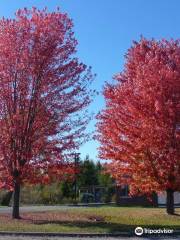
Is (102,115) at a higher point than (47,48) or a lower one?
lower

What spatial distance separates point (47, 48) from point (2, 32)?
7.22ft

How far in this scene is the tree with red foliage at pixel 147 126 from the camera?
24625mm

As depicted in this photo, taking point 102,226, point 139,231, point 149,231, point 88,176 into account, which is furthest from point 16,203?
point 88,176

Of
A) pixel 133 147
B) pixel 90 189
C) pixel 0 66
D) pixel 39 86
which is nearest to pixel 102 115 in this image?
pixel 133 147

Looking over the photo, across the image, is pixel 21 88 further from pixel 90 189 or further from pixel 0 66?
pixel 90 189

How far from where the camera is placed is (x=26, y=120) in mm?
23797

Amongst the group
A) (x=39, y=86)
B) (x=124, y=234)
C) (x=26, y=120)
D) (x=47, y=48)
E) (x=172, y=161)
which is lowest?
(x=124, y=234)

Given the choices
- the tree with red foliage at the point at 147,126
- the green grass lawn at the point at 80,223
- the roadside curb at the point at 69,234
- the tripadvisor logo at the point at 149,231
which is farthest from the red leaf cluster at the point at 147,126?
the roadside curb at the point at 69,234

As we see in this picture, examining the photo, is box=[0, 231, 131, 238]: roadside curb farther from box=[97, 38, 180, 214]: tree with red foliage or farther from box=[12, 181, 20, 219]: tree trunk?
box=[97, 38, 180, 214]: tree with red foliage

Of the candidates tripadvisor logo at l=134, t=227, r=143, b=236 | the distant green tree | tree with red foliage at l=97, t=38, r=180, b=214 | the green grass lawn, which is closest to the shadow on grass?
the green grass lawn

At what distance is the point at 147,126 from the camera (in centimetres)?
2442

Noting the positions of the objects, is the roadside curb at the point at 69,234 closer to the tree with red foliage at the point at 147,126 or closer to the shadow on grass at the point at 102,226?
the shadow on grass at the point at 102,226

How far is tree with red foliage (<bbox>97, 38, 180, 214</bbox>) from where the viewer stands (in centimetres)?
2462

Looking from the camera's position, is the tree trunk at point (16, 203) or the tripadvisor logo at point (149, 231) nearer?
the tripadvisor logo at point (149, 231)
